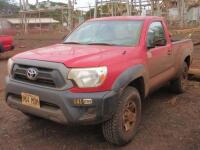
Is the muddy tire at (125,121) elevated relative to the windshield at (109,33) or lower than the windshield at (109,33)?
lower

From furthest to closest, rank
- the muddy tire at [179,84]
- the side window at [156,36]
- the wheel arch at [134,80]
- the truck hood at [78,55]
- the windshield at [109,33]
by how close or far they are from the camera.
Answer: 1. the muddy tire at [179,84]
2. the side window at [156,36]
3. the windshield at [109,33]
4. the wheel arch at [134,80]
5. the truck hood at [78,55]

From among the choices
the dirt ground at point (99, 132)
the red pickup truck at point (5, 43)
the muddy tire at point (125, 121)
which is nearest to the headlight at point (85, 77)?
the muddy tire at point (125, 121)

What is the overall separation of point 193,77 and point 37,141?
508 cm

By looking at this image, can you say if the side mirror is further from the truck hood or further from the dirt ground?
the dirt ground

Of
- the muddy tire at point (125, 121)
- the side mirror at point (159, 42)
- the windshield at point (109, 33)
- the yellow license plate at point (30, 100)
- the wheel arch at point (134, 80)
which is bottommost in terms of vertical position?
the muddy tire at point (125, 121)

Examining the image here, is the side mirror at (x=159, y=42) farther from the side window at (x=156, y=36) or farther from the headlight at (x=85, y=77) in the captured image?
the headlight at (x=85, y=77)

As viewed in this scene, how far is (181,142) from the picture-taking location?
4684mm

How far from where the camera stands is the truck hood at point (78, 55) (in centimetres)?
421

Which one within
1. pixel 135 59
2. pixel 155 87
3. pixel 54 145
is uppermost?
pixel 135 59

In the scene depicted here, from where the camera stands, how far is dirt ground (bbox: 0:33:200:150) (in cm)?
462

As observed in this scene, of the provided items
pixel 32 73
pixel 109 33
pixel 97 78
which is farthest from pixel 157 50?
pixel 32 73

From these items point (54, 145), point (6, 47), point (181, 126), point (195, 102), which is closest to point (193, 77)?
point (195, 102)

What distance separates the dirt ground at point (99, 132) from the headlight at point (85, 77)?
39.6 inches

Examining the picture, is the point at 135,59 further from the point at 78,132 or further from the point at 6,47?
the point at 6,47
